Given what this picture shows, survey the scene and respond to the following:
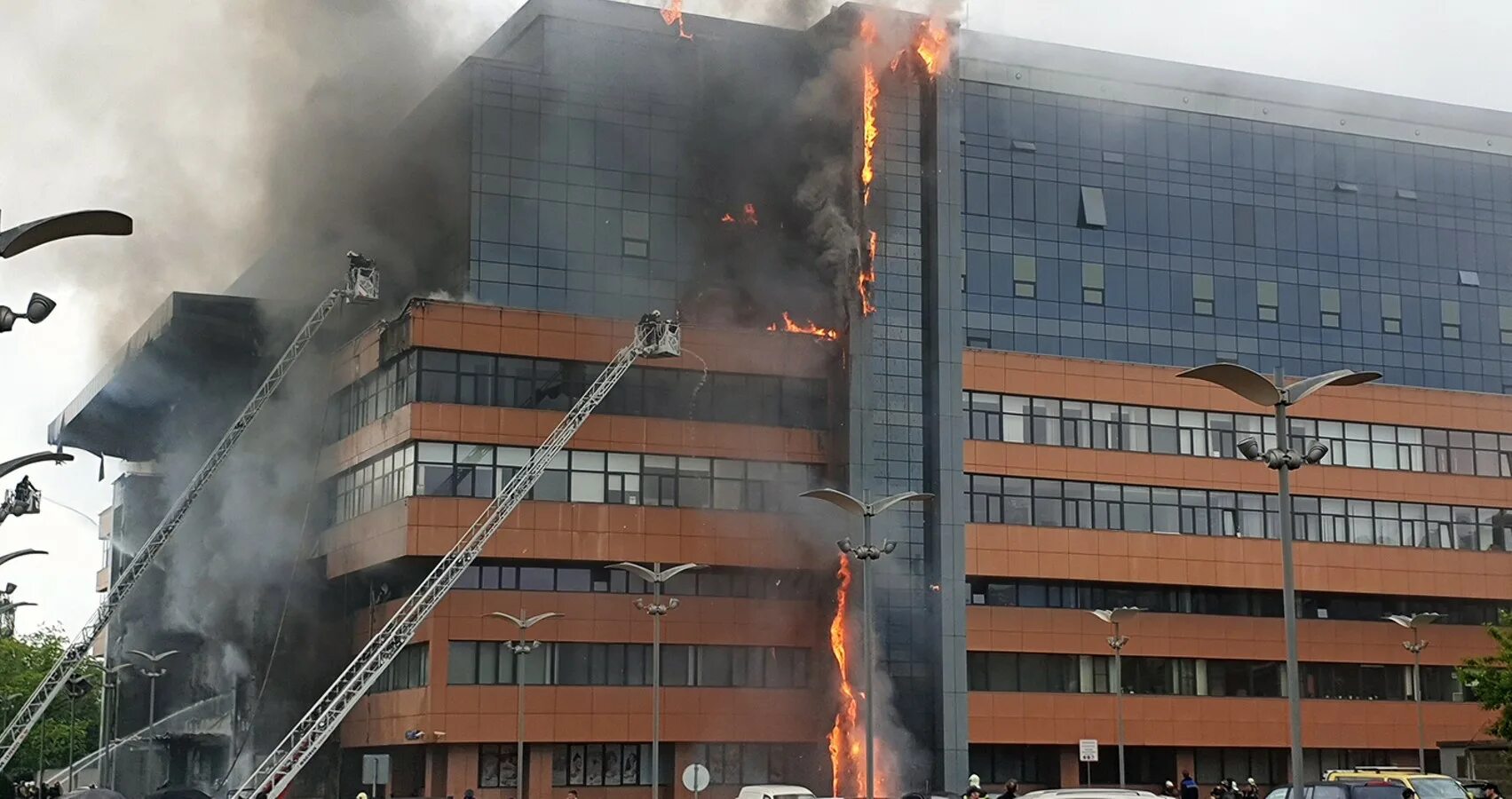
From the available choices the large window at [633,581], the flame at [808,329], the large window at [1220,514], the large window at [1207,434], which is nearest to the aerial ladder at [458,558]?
the large window at [633,581]

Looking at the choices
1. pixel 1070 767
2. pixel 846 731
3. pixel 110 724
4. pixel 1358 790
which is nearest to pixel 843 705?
pixel 846 731

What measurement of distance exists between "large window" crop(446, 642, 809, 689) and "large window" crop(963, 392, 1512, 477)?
1146cm

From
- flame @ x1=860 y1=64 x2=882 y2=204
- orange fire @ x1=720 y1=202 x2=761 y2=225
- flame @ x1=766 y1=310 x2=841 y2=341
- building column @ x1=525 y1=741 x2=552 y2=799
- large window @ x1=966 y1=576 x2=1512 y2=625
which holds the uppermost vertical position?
flame @ x1=860 y1=64 x2=882 y2=204

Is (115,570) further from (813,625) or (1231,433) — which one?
(1231,433)

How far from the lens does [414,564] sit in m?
67.1

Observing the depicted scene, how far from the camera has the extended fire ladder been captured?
217 ft

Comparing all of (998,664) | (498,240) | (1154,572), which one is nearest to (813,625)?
(998,664)

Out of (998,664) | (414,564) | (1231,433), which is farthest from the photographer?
(1231,433)

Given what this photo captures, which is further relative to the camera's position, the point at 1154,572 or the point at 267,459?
the point at 267,459

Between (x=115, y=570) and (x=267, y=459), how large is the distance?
1367 inches

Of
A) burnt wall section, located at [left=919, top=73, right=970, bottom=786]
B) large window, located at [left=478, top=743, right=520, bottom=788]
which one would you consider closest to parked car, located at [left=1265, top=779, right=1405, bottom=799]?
burnt wall section, located at [left=919, top=73, right=970, bottom=786]

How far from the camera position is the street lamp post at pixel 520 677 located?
2473 inches

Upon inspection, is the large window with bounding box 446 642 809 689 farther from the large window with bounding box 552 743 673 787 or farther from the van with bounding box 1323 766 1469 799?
the van with bounding box 1323 766 1469 799

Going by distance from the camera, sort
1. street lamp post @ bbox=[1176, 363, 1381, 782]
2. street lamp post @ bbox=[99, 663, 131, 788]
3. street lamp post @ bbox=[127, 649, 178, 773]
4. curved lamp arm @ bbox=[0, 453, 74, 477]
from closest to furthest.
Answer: street lamp post @ bbox=[1176, 363, 1381, 782]
curved lamp arm @ bbox=[0, 453, 74, 477]
street lamp post @ bbox=[127, 649, 178, 773]
street lamp post @ bbox=[99, 663, 131, 788]
